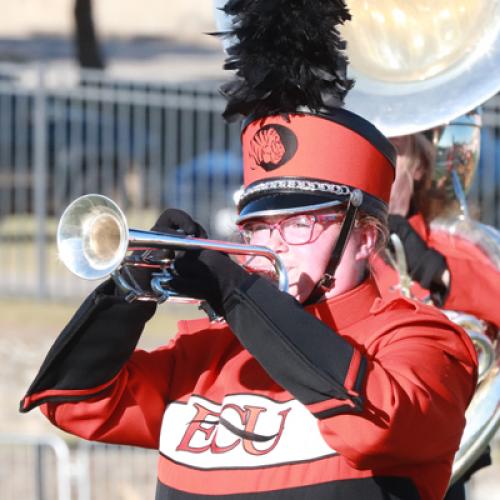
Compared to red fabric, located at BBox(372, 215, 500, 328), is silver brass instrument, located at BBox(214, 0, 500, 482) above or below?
above

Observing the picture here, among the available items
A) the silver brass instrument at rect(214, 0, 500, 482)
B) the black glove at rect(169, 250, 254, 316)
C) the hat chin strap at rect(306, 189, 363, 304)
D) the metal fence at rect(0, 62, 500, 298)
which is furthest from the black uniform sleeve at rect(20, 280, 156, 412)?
the metal fence at rect(0, 62, 500, 298)

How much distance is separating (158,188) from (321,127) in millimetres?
6406

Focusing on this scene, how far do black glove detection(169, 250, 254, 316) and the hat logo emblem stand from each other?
334 millimetres

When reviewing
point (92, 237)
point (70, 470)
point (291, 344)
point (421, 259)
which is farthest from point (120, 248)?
point (70, 470)

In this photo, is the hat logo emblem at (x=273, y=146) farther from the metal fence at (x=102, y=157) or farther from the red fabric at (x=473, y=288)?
the metal fence at (x=102, y=157)

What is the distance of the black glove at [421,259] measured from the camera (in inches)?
155

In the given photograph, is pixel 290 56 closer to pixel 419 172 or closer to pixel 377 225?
pixel 377 225

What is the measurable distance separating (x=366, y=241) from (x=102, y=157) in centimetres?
651

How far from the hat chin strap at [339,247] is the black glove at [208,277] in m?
0.24

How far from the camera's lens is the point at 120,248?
7.93ft

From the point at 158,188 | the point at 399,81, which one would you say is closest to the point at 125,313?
the point at 399,81

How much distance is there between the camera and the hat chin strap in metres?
2.67

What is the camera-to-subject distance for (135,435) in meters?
2.88

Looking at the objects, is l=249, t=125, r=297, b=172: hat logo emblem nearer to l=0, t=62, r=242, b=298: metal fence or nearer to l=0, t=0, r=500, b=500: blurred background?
l=0, t=0, r=500, b=500: blurred background
